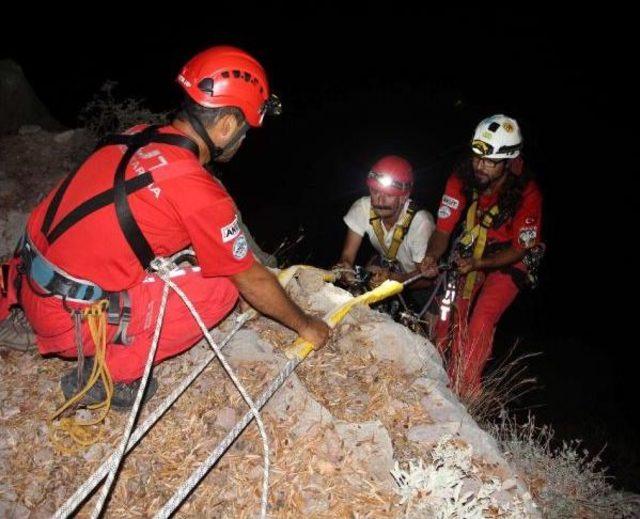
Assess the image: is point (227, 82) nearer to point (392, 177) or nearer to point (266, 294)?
point (266, 294)

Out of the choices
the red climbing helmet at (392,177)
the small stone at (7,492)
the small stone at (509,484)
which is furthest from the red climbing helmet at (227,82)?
the red climbing helmet at (392,177)

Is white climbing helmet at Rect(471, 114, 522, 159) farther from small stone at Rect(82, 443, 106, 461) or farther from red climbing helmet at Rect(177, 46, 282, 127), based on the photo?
small stone at Rect(82, 443, 106, 461)

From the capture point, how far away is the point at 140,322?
2.74m

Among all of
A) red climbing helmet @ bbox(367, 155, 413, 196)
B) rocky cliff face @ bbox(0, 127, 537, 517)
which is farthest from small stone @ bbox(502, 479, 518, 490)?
red climbing helmet @ bbox(367, 155, 413, 196)

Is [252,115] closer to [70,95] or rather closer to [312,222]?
[312,222]

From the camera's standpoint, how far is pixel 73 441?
2773 mm

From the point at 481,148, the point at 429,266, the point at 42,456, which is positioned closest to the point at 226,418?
the point at 42,456

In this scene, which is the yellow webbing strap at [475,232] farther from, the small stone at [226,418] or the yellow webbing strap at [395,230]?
the small stone at [226,418]

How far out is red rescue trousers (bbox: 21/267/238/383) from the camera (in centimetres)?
261

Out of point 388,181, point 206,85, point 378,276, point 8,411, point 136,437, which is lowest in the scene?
point 8,411

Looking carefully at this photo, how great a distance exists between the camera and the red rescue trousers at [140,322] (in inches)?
103

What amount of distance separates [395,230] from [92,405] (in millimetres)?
3825

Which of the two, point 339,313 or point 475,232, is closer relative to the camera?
point 339,313

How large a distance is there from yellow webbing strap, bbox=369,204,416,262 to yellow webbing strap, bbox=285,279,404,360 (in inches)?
61.3
